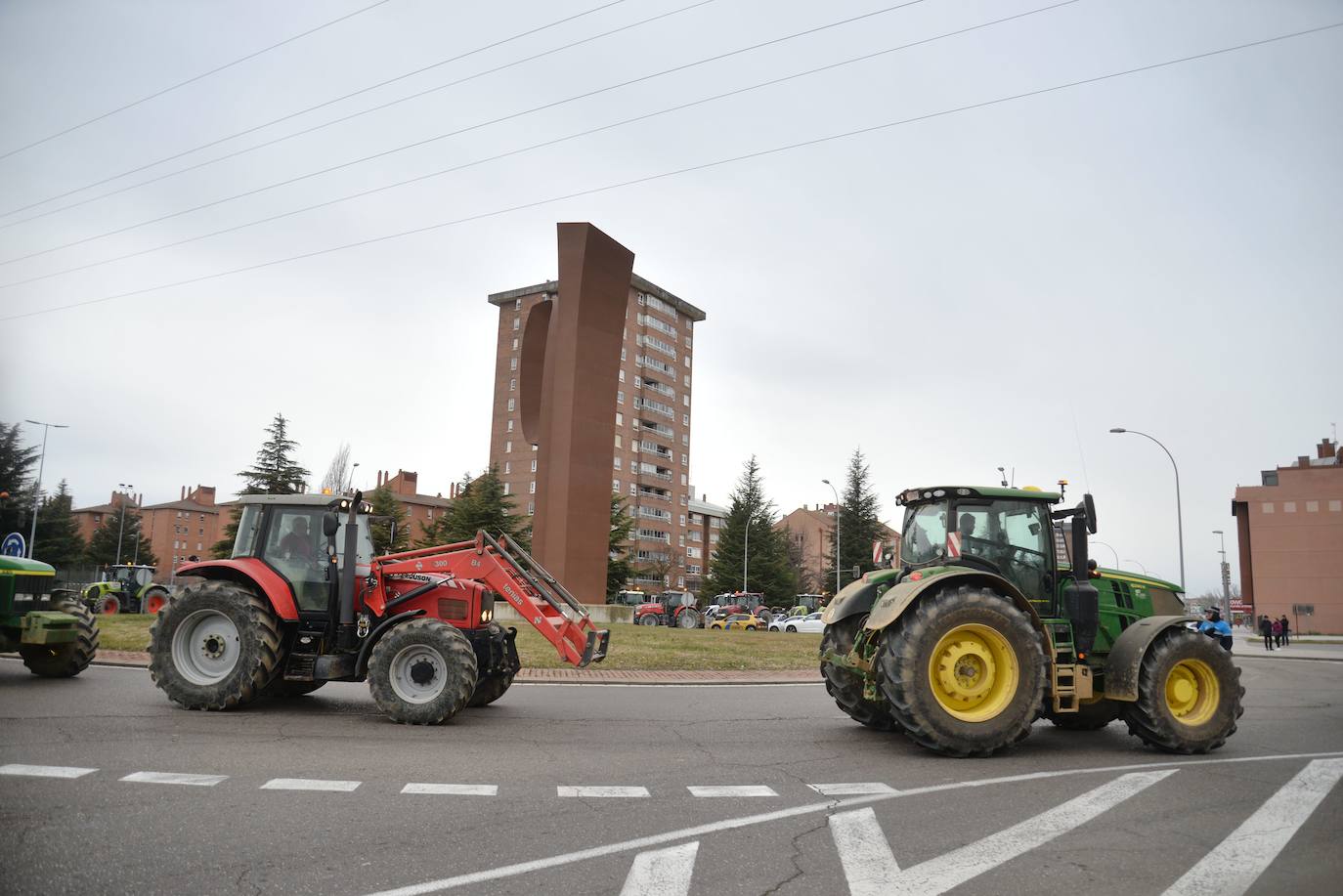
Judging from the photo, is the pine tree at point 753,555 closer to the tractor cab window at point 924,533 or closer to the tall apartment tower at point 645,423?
the tall apartment tower at point 645,423

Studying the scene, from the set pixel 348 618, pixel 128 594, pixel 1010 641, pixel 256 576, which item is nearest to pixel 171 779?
pixel 348 618

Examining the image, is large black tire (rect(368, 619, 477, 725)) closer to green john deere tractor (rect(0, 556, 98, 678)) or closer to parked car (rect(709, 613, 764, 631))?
green john deere tractor (rect(0, 556, 98, 678))

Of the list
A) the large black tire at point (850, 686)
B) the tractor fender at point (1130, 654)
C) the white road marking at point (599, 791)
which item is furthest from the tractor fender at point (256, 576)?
the tractor fender at point (1130, 654)

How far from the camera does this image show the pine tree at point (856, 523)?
62.3 m

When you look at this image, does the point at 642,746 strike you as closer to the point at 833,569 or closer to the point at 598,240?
the point at 598,240

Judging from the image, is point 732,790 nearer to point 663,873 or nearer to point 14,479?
point 663,873

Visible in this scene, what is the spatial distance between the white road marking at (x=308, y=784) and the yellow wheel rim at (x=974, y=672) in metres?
4.61

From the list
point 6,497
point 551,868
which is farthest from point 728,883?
point 6,497

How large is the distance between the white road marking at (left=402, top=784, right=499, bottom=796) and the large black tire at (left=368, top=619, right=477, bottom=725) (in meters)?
2.56

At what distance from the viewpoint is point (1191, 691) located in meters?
7.81

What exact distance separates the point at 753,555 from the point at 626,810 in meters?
59.2

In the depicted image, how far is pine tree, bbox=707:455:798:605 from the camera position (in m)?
63.4

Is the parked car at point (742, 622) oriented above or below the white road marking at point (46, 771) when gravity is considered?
below

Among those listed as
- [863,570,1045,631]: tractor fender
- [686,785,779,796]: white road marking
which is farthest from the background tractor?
[686,785,779,796]: white road marking
